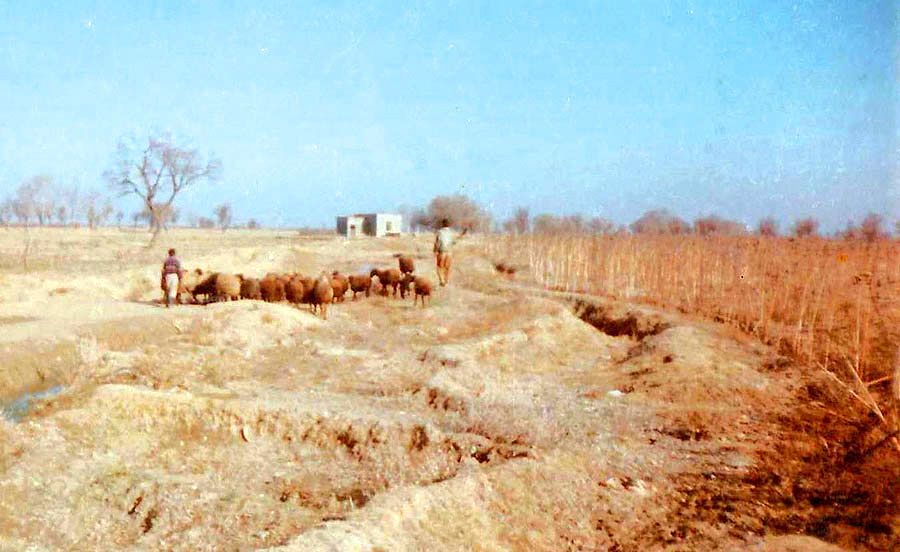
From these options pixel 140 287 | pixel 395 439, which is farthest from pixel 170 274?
pixel 395 439

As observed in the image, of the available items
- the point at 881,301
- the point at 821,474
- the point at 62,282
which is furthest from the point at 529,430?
the point at 62,282

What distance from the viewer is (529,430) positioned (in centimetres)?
669

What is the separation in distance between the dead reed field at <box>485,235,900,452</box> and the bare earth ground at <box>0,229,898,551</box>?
3.22 ft

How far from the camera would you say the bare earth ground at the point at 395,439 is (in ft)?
15.6

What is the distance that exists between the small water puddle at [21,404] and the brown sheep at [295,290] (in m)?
5.75

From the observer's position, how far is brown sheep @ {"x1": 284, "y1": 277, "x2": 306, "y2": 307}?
13.9m

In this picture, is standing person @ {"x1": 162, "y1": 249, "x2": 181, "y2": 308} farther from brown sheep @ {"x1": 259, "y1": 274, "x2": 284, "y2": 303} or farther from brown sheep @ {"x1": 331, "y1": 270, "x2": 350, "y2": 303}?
brown sheep @ {"x1": 331, "y1": 270, "x2": 350, "y2": 303}

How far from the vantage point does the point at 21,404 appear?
7.91 m

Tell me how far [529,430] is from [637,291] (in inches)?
398

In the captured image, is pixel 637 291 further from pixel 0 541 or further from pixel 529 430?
pixel 0 541

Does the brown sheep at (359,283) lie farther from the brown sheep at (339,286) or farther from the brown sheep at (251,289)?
the brown sheep at (251,289)

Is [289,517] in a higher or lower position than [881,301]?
lower

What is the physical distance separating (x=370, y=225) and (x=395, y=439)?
55.5 meters

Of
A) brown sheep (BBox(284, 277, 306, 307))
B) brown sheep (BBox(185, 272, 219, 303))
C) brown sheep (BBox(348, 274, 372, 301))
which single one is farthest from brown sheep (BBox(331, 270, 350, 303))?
brown sheep (BBox(185, 272, 219, 303))
